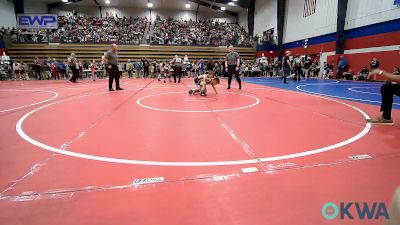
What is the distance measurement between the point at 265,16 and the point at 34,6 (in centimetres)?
2710

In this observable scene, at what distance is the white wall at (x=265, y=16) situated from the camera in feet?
88.4

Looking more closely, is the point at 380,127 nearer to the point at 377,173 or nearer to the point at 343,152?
the point at 343,152

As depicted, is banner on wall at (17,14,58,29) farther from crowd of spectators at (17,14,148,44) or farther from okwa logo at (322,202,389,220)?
okwa logo at (322,202,389,220)

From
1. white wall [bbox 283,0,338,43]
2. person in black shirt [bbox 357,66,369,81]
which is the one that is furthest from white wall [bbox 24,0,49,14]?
person in black shirt [bbox 357,66,369,81]

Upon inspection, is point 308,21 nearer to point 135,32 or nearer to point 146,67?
point 146,67

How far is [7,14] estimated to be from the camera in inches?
983

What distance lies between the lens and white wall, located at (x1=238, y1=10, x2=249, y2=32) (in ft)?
111

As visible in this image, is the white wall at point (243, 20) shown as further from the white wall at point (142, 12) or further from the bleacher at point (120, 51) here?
the bleacher at point (120, 51)

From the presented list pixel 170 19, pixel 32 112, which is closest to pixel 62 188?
pixel 32 112

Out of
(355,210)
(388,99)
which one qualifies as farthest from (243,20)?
(355,210)

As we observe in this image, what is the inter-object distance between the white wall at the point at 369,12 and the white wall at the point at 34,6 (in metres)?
31.9

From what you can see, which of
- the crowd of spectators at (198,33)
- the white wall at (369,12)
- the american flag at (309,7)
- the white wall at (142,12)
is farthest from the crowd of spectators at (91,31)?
the white wall at (369,12)

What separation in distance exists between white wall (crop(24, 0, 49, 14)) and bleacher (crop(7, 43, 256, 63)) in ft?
21.0

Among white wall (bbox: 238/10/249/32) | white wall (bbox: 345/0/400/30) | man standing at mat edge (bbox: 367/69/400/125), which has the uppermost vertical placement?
white wall (bbox: 238/10/249/32)
